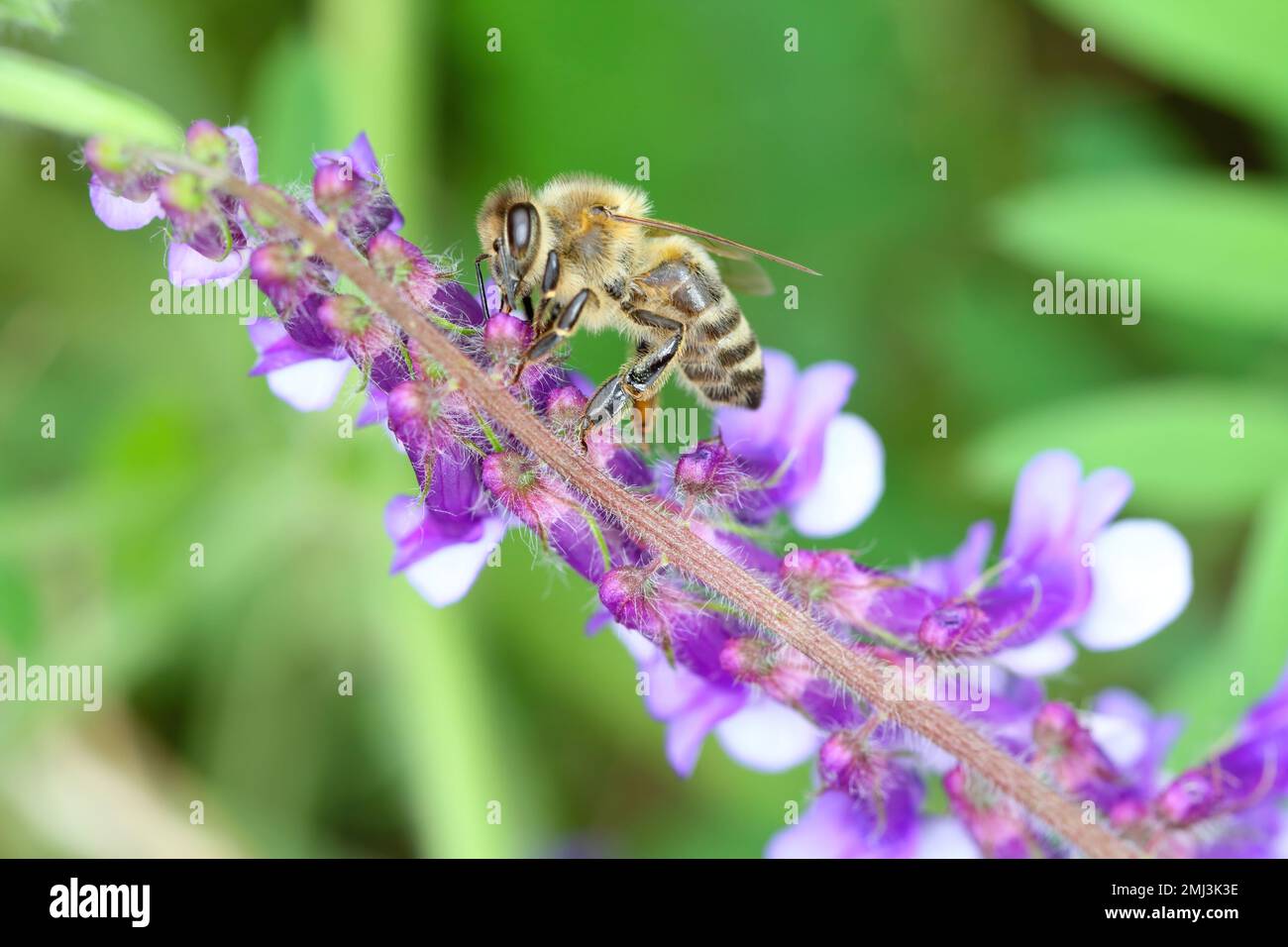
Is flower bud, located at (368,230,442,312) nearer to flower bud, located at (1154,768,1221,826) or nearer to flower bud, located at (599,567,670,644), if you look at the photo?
flower bud, located at (599,567,670,644)

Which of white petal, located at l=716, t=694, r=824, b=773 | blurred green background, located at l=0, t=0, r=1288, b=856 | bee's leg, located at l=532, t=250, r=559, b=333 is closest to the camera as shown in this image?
white petal, located at l=716, t=694, r=824, b=773

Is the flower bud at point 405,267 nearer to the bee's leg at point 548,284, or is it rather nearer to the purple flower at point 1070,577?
the bee's leg at point 548,284

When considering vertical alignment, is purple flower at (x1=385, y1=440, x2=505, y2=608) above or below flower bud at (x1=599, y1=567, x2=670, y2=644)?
above

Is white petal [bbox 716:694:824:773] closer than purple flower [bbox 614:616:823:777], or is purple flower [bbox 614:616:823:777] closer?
purple flower [bbox 614:616:823:777]

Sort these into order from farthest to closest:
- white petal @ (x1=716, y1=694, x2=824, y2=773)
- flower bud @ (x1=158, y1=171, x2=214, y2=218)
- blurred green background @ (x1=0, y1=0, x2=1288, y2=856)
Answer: blurred green background @ (x1=0, y1=0, x2=1288, y2=856) < white petal @ (x1=716, y1=694, x2=824, y2=773) < flower bud @ (x1=158, y1=171, x2=214, y2=218)

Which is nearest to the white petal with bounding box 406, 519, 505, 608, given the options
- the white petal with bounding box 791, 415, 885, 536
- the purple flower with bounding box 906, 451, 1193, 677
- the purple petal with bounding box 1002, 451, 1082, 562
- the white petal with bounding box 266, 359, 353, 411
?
the white petal with bounding box 266, 359, 353, 411

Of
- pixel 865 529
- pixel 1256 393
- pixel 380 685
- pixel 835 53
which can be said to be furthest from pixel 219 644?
pixel 1256 393

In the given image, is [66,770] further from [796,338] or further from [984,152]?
[984,152]
